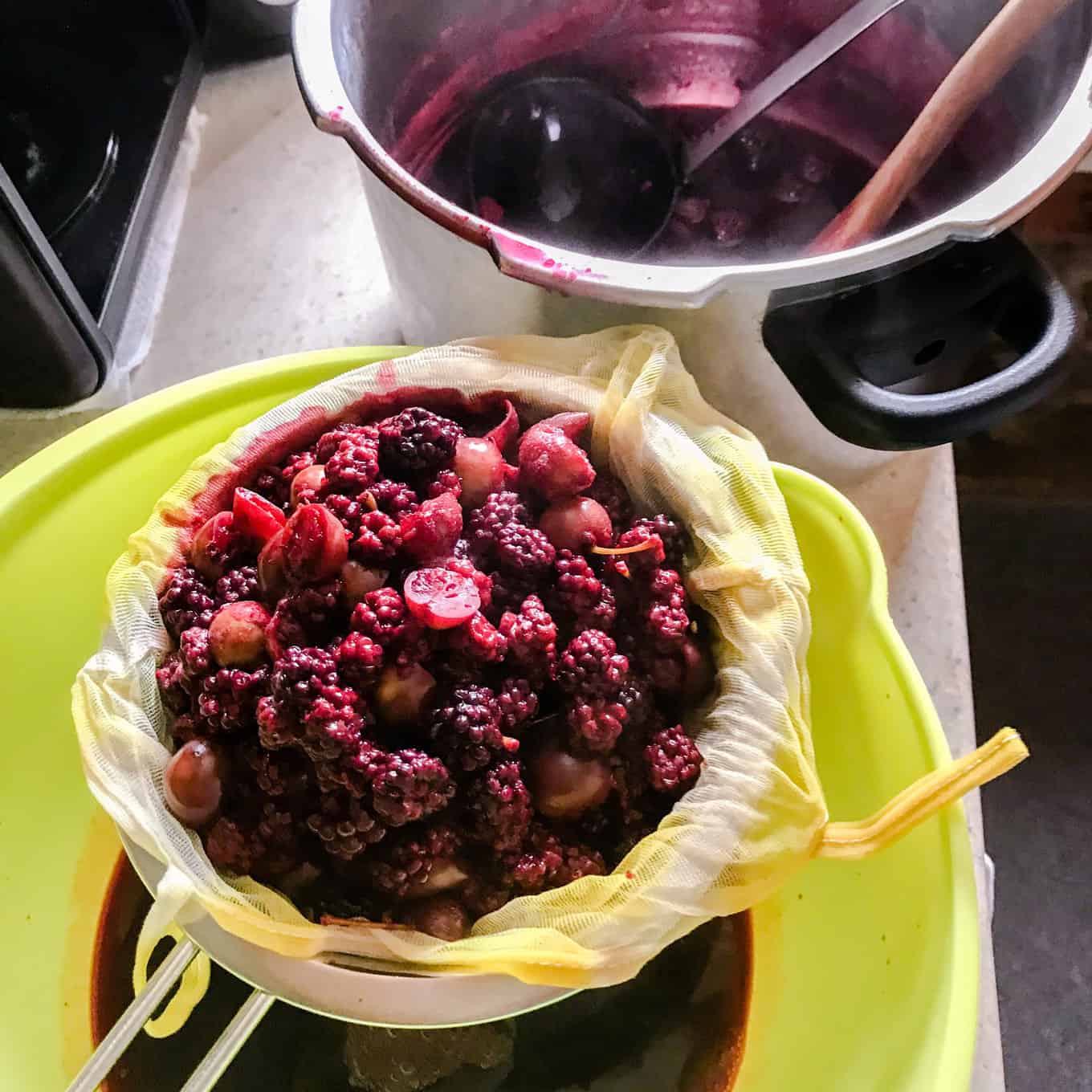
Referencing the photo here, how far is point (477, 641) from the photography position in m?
0.38

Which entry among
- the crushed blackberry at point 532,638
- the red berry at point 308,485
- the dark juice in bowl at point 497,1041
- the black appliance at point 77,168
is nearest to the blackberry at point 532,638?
the crushed blackberry at point 532,638

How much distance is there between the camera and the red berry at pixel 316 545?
1.29 ft

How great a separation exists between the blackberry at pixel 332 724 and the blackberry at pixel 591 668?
0.08 meters

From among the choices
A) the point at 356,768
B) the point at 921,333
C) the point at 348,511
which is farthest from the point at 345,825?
the point at 921,333

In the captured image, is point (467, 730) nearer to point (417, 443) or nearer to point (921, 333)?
point (417, 443)

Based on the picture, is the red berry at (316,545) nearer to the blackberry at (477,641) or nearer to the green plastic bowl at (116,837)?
the blackberry at (477,641)

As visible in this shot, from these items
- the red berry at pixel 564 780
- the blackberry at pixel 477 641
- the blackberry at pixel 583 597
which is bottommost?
the red berry at pixel 564 780

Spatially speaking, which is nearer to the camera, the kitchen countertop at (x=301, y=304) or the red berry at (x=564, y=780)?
the red berry at (x=564, y=780)

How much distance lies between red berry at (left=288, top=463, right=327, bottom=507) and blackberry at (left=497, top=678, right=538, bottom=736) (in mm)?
117

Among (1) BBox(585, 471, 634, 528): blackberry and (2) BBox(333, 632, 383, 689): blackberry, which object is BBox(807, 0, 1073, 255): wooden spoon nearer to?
(1) BBox(585, 471, 634, 528): blackberry

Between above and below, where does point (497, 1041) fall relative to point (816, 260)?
below

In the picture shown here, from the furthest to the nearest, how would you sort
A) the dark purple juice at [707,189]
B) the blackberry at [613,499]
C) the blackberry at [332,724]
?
the dark purple juice at [707,189] → the blackberry at [613,499] → the blackberry at [332,724]

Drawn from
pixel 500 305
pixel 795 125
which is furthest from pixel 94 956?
pixel 795 125

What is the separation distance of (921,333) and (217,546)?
1.18ft
